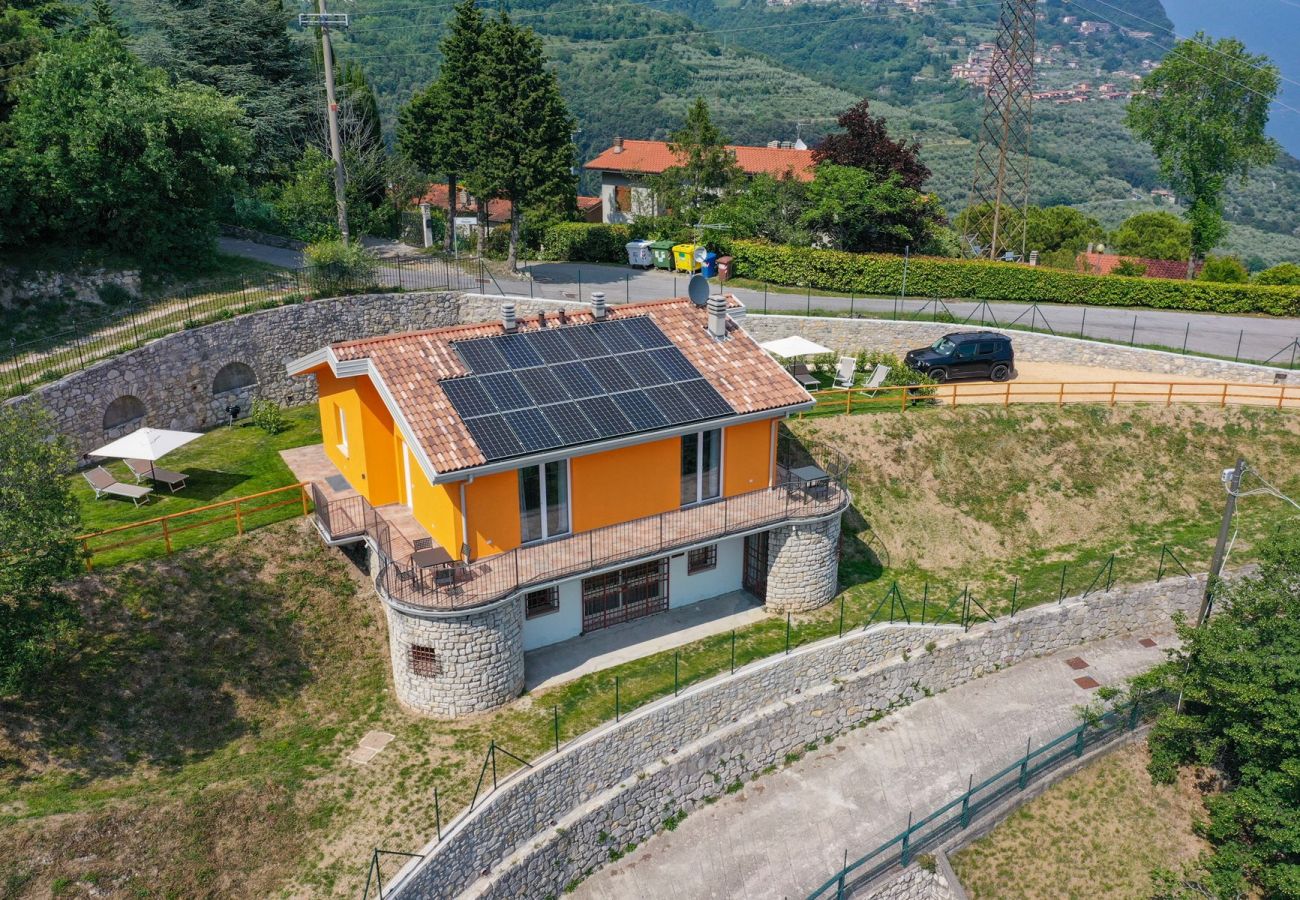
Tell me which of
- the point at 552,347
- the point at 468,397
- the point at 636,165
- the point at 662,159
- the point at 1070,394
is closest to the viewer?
the point at 468,397

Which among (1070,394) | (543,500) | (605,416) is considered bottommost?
(1070,394)

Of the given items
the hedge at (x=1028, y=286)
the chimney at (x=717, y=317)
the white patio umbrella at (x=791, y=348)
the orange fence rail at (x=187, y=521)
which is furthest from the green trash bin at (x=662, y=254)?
the orange fence rail at (x=187, y=521)

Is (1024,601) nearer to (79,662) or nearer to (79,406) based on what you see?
(79,662)

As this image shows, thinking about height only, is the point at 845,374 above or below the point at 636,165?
below

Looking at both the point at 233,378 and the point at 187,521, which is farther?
the point at 233,378

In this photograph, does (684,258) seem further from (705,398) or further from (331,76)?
(705,398)

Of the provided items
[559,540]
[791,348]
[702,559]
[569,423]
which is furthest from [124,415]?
[791,348]
